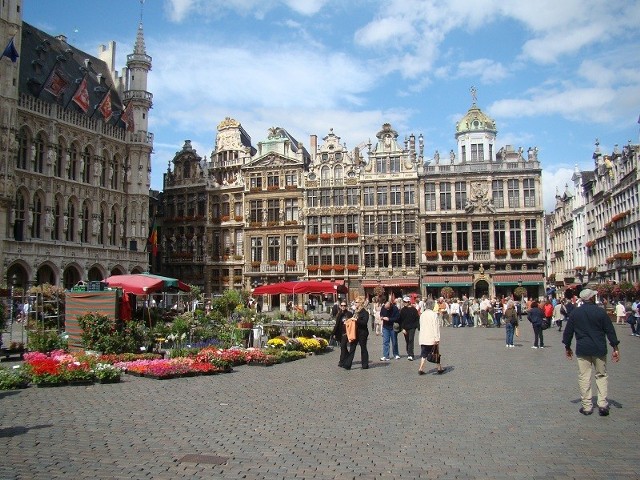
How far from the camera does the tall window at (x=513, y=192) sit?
52.8 m

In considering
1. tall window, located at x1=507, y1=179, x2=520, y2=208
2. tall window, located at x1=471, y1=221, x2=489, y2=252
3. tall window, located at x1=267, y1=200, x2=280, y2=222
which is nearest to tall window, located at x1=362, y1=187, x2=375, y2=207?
tall window, located at x1=267, y1=200, x2=280, y2=222

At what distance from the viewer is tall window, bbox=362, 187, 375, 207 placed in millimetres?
55312

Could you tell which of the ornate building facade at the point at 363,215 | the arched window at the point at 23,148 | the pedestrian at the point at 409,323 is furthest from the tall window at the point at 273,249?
the pedestrian at the point at 409,323

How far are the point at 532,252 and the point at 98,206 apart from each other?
123ft

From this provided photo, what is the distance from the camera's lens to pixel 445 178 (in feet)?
178

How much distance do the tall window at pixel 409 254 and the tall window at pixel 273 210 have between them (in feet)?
42.6

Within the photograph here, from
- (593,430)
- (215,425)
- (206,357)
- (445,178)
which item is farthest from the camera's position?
(445,178)

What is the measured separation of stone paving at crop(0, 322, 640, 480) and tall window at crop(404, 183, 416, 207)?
132 feet

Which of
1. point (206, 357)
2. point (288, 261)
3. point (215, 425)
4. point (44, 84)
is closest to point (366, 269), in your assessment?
point (288, 261)

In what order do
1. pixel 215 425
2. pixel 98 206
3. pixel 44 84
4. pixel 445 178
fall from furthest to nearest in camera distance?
pixel 445 178
pixel 98 206
pixel 44 84
pixel 215 425

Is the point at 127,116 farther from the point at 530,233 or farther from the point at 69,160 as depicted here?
the point at 530,233

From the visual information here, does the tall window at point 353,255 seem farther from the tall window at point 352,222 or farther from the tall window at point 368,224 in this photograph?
the tall window at point 368,224

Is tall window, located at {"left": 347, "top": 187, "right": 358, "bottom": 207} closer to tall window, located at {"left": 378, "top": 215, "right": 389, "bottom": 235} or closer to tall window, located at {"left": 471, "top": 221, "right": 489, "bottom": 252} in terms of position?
tall window, located at {"left": 378, "top": 215, "right": 389, "bottom": 235}

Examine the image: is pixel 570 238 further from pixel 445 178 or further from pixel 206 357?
pixel 206 357
